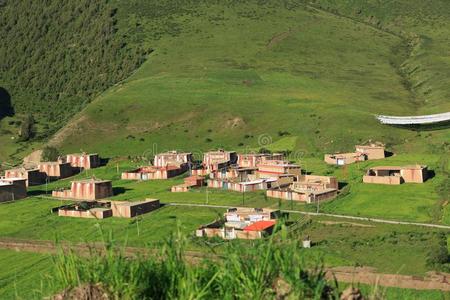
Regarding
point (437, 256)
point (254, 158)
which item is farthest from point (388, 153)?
point (437, 256)

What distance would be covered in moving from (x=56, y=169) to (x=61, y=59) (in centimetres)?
8397

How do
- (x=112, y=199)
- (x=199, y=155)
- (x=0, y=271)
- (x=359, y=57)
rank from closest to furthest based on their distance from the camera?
1. (x=0, y=271)
2. (x=112, y=199)
3. (x=199, y=155)
4. (x=359, y=57)

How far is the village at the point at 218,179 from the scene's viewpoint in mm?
66750

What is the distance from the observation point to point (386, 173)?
72.8 m

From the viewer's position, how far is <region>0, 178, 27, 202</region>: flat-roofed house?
273 feet

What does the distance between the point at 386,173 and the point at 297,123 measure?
33612 mm

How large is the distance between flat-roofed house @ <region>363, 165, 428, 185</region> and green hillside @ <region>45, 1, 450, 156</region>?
48.1 feet

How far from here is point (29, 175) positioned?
310 ft

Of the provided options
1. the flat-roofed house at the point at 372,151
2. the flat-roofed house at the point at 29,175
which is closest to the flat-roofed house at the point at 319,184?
the flat-roofed house at the point at 372,151

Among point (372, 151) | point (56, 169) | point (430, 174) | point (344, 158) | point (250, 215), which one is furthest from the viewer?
point (56, 169)

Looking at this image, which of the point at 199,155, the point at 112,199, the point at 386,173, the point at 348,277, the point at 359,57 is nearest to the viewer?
the point at 348,277

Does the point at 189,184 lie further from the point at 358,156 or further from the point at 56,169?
the point at 56,169

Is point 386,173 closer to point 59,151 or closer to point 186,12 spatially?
point 59,151

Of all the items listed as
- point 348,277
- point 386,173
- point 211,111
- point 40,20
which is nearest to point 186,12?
point 40,20
